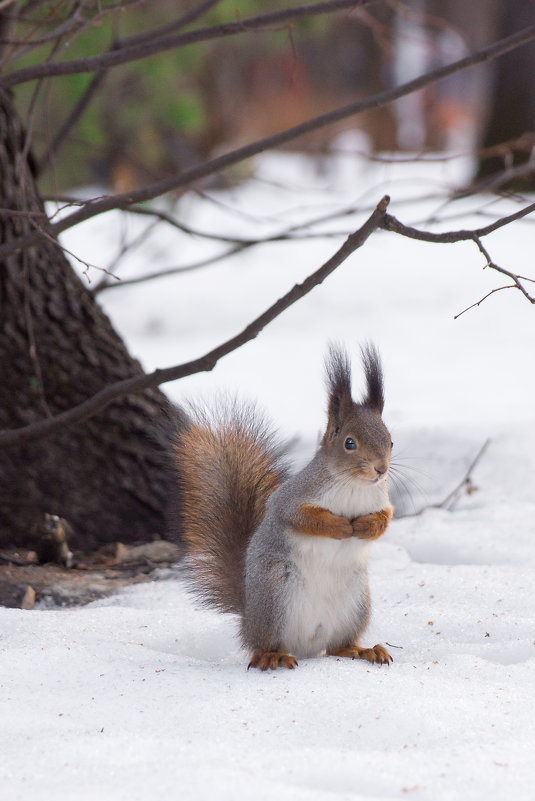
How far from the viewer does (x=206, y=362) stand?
1.88 meters

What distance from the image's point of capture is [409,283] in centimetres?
519

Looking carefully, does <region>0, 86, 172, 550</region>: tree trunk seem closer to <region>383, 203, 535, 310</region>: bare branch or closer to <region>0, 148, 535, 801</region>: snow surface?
<region>0, 148, 535, 801</region>: snow surface

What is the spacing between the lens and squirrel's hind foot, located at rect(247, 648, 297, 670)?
1.61m

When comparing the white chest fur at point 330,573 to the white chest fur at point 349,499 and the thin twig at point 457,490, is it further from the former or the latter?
the thin twig at point 457,490

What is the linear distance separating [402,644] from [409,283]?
3538 millimetres

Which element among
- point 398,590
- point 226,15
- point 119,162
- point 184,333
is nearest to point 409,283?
point 184,333

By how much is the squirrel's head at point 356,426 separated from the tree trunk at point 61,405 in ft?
2.75

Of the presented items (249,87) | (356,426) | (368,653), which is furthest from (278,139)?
(249,87)

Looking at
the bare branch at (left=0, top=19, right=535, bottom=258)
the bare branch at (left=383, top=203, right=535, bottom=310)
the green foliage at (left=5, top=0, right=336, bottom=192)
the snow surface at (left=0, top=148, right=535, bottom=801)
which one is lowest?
the snow surface at (left=0, top=148, right=535, bottom=801)

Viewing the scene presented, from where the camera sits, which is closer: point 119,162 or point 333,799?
point 333,799

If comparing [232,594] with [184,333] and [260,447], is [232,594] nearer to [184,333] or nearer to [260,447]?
[260,447]

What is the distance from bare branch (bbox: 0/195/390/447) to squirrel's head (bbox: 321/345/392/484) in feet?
0.41

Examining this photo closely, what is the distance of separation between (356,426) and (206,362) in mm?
372

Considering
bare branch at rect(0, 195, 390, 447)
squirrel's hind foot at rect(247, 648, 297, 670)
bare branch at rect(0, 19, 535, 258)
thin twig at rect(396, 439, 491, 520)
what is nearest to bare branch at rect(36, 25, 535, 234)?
bare branch at rect(0, 19, 535, 258)
